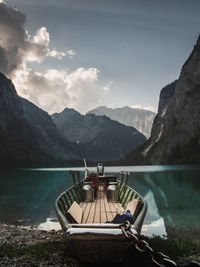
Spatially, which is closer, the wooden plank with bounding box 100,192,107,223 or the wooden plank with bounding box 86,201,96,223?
the wooden plank with bounding box 86,201,96,223

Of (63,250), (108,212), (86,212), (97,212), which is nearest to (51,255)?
(63,250)

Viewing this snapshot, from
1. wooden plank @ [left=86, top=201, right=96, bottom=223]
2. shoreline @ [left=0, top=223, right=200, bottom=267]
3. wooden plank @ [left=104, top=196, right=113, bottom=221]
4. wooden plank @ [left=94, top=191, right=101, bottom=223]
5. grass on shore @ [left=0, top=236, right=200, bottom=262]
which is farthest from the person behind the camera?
wooden plank @ [left=104, top=196, right=113, bottom=221]

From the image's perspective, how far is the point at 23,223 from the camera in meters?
25.4

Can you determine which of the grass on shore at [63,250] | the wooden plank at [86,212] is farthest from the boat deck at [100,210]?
the grass on shore at [63,250]

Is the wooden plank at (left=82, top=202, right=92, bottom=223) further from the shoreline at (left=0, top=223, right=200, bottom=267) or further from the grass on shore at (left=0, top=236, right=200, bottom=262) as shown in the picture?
the grass on shore at (left=0, top=236, right=200, bottom=262)

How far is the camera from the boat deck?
525 inches

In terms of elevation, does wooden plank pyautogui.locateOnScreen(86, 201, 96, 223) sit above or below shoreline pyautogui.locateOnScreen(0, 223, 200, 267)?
above

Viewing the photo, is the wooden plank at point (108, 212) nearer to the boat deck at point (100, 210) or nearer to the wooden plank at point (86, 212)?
the boat deck at point (100, 210)

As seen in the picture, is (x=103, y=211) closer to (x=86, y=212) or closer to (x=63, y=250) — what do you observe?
(x=86, y=212)

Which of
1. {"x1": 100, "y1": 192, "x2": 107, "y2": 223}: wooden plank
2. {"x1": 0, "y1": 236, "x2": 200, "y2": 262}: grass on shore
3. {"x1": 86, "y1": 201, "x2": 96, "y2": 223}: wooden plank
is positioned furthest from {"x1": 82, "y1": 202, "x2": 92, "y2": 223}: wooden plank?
{"x1": 0, "y1": 236, "x2": 200, "y2": 262}: grass on shore

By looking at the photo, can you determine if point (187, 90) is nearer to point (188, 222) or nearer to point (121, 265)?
point (188, 222)

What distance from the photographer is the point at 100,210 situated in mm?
15438

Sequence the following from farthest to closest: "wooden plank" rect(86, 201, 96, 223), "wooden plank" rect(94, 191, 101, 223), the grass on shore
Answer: "wooden plank" rect(94, 191, 101, 223)
"wooden plank" rect(86, 201, 96, 223)
the grass on shore

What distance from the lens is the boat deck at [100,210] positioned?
1332 centimetres
